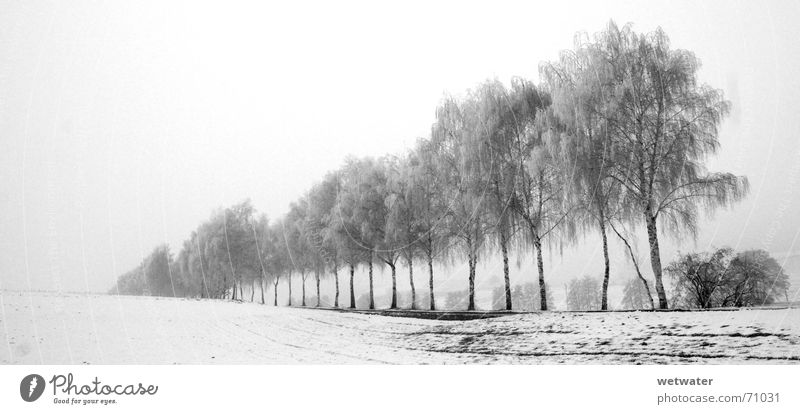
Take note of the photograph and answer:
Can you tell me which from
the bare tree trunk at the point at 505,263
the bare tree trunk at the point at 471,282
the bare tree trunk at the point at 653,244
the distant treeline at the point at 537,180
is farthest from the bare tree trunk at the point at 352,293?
Answer: the bare tree trunk at the point at 653,244

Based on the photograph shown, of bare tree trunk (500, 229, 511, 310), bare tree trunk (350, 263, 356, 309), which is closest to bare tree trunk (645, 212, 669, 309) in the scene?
bare tree trunk (500, 229, 511, 310)

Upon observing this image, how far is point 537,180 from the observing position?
9.78 meters

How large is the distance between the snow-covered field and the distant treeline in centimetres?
141

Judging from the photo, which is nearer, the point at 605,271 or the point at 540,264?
the point at 605,271

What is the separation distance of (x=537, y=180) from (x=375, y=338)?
5.43 m

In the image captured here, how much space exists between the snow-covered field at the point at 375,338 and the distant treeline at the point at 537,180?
1.41 meters

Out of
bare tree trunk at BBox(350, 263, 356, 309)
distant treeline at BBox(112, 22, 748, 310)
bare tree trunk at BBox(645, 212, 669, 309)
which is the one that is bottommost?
bare tree trunk at BBox(350, 263, 356, 309)

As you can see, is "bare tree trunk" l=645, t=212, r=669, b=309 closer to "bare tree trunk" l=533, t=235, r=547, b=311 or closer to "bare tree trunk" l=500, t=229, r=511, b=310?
"bare tree trunk" l=533, t=235, r=547, b=311

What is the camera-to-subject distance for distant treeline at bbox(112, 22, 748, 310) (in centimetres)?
793

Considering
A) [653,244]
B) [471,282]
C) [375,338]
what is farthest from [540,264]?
[375,338]

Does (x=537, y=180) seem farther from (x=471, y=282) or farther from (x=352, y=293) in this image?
(x=352, y=293)

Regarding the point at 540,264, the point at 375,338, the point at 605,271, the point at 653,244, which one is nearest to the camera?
the point at 375,338
